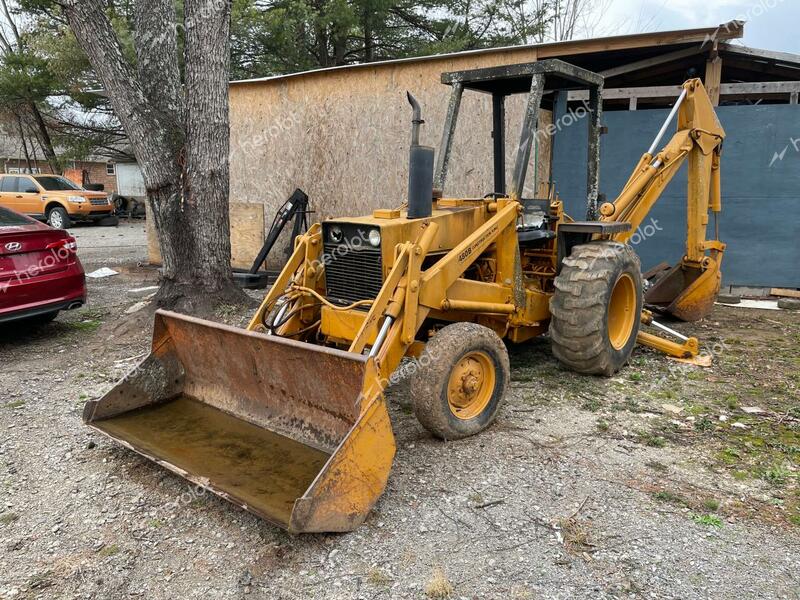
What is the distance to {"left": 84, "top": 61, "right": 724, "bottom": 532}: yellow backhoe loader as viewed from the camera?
349cm

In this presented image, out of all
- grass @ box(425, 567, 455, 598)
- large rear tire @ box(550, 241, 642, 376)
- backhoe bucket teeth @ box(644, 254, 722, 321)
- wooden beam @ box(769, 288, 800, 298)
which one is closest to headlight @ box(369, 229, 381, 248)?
large rear tire @ box(550, 241, 642, 376)

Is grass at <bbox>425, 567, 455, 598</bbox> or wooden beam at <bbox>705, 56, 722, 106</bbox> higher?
wooden beam at <bbox>705, 56, 722, 106</bbox>

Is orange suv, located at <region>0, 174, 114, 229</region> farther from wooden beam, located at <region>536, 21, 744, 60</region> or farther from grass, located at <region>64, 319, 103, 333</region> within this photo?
wooden beam, located at <region>536, 21, 744, 60</region>

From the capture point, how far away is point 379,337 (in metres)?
3.87

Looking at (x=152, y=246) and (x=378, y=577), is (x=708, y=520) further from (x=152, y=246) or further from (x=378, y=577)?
(x=152, y=246)

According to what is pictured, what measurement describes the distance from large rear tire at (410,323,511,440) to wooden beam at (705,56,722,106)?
236 inches

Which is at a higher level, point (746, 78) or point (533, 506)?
point (746, 78)

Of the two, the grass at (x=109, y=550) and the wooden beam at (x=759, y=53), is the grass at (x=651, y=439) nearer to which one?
the grass at (x=109, y=550)

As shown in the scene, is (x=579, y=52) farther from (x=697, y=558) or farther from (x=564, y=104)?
(x=697, y=558)

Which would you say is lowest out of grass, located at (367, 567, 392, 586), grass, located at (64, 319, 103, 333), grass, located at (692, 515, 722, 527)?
grass, located at (367, 567, 392, 586)

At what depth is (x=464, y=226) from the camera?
192 inches

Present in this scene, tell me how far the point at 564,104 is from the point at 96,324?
22.5 feet

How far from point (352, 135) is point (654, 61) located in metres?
4.72

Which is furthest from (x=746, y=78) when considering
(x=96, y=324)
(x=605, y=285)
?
(x=96, y=324)
